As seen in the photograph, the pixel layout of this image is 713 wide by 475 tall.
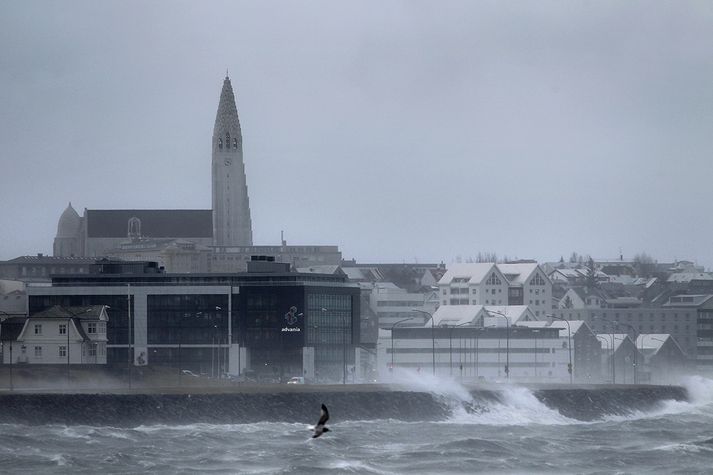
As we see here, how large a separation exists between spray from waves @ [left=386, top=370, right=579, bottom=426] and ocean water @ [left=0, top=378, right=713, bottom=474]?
0.26 m

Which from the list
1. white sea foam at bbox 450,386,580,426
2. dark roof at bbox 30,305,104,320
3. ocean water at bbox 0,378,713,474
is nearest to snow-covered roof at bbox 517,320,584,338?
white sea foam at bbox 450,386,580,426

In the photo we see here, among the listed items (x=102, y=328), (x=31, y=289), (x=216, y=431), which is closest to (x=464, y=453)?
(x=216, y=431)

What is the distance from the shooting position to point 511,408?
135m

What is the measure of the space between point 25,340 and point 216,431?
3866 cm

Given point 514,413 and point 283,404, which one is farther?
point 514,413

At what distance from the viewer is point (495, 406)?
5305 inches

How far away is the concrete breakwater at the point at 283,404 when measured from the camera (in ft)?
381

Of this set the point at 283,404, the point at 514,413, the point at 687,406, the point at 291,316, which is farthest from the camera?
the point at 291,316

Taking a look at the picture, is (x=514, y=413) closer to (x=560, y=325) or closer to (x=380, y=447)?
(x=380, y=447)

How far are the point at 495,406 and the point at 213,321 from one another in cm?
3723

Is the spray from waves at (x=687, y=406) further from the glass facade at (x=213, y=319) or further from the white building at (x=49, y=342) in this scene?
the white building at (x=49, y=342)

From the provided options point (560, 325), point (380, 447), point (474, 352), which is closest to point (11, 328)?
point (474, 352)

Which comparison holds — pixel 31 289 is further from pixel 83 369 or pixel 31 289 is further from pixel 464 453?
pixel 464 453

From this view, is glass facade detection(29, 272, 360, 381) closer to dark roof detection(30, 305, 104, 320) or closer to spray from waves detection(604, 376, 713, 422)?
dark roof detection(30, 305, 104, 320)
